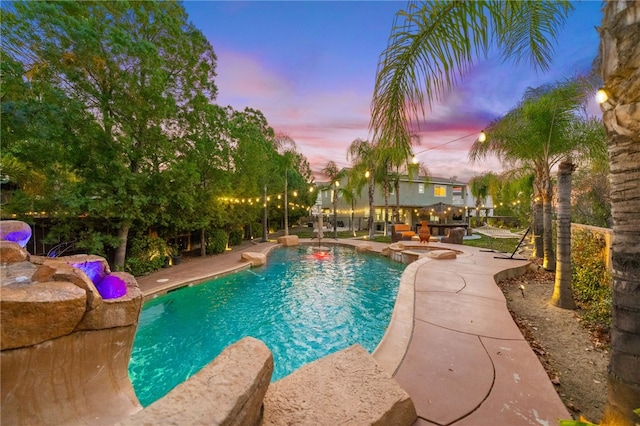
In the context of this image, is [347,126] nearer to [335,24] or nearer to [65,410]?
[335,24]

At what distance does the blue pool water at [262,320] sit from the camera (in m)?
5.21

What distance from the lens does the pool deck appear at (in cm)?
264

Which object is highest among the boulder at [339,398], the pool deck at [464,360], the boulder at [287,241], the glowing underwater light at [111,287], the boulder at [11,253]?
the boulder at [11,253]

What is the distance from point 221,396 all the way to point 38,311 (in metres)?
1.68

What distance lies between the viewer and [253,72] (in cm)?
1240

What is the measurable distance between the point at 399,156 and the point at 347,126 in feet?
33.9

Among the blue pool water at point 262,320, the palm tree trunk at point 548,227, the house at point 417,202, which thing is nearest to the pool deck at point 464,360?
the blue pool water at point 262,320

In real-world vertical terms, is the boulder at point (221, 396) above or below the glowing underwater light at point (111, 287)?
below

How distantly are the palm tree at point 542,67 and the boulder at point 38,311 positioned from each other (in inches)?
146

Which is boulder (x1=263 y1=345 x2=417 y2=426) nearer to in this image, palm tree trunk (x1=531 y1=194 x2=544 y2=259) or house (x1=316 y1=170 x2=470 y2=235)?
palm tree trunk (x1=531 y1=194 x2=544 y2=259)

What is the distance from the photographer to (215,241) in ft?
53.4

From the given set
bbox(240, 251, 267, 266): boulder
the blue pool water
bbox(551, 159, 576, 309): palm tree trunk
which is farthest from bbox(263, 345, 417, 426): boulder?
bbox(240, 251, 267, 266): boulder

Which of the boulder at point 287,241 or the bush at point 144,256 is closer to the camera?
the bush at point 144,256

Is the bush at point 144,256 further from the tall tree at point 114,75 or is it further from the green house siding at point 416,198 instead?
the green house siding at point 416,198
